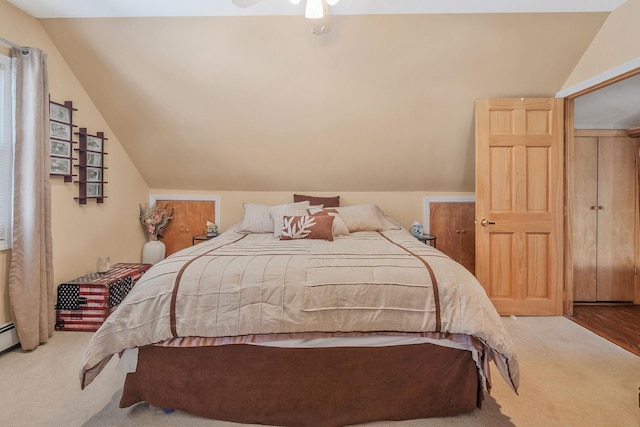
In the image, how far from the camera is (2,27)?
246 centimetres

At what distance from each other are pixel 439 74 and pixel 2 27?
321 centimetres

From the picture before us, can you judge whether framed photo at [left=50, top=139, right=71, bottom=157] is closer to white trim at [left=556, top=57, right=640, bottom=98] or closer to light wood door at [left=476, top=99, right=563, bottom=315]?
light wood door at [left=476, top=99, right=563, bottom=315]

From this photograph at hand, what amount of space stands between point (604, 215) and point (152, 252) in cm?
466

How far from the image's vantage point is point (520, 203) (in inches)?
126

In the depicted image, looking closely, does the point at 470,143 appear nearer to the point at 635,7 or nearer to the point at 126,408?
the point at 635,7

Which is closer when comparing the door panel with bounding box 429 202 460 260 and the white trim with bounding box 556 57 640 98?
the white trim with bounding box 556 57 640 98

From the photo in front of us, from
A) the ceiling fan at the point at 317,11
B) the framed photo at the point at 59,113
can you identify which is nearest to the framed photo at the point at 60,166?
the framed photo at the point at 59,113

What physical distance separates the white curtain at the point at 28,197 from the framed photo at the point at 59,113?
28 cm

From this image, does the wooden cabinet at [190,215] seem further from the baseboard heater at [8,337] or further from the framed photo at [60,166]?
the baseboard heater at [8,337]

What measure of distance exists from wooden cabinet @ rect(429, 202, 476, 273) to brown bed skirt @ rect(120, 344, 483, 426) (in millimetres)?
2522

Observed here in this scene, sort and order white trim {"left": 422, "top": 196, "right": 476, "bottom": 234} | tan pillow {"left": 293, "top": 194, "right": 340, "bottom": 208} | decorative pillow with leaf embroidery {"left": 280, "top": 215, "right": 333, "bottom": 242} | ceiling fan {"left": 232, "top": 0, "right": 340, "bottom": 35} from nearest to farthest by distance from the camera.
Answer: ceiling fan {"left": 232, "top": 0, "right": 340, "bottom": 35}, decorative pillow with leaf embroidery {"left": 280, "top": 215, "right": 333, "bottom": 242}, tan pillow {"left": 293, "top": 194, "right": 340, "bottom": 208}, white trim {"left": 422, "top": 196, "right": 476, "bottom": 234}

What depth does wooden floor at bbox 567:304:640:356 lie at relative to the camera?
105 inches

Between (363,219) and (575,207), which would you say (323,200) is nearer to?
(363,219)

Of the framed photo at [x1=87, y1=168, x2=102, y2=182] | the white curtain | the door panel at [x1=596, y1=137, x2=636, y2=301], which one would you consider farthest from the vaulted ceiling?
the door panel at [x1=596, y1=137, x2=636, y2=301]
